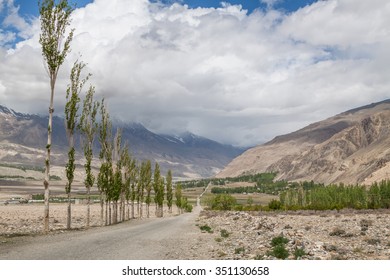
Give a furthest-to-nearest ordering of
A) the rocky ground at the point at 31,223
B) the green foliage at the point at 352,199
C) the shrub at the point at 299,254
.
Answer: the green foliage at the point at 352,199, the rocky ground at the point at 31,223, the shrub at the point at 299,254

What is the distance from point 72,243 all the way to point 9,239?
23.9 feet

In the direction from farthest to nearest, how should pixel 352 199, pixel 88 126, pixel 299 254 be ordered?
pixel 352 199
pixel 88 126
pixel 299 254

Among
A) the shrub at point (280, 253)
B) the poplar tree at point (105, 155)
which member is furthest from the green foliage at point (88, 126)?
the shrub at point (280, 253)

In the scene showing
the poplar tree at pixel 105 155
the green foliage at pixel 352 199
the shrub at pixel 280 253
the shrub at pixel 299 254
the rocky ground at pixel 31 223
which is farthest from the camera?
the green foliage at pixel 352 199

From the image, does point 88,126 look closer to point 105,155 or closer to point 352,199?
point 105,155

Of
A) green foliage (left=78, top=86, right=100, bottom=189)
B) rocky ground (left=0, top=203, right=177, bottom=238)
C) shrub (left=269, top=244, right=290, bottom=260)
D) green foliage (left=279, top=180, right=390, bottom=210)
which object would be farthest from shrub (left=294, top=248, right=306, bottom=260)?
green foliage (left=279, top=180, right=390, bottom=210)

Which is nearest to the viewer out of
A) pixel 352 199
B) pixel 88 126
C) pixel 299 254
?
pixel 299 254

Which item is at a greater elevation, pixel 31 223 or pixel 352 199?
pixel 31 223

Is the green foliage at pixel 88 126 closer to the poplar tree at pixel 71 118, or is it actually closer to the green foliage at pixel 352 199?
the poplar tree at pixel 71 118

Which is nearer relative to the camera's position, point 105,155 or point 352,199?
point 105,155

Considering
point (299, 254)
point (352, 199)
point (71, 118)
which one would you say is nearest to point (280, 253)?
point (299, 254)
